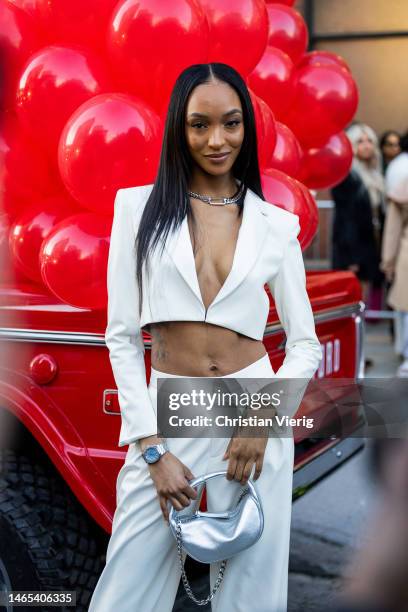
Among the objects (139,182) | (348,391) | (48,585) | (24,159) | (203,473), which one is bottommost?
(48,585)

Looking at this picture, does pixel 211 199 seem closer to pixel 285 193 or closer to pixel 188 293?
pixel 188 293

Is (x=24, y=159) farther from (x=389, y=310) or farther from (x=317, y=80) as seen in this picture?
(x=389, y=310)

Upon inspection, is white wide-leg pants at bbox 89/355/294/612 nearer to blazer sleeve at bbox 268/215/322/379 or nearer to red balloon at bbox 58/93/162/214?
blazer sleeve at bbox 268/215/322/379

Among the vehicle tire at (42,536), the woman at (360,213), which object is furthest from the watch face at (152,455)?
the woman at (360,213)

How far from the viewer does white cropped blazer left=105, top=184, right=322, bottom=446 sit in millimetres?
1943

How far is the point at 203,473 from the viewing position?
1973mm

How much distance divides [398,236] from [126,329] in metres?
4.65

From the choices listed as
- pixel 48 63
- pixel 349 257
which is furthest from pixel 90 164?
pixel 349 257

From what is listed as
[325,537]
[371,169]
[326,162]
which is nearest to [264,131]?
[326,162]

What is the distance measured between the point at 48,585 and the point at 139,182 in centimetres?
128

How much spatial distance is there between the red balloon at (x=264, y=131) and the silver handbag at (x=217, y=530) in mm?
1299

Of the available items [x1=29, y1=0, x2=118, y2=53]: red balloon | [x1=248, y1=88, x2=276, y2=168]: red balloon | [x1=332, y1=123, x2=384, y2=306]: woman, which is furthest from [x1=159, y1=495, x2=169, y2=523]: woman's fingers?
[x1=332, y1=123, x2=384, y2=306]: woman

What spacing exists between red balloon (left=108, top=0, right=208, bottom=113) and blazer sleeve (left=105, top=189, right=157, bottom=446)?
76cm

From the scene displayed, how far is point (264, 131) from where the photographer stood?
2809 millimetres
